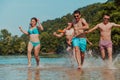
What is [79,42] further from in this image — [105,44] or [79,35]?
[105,44]

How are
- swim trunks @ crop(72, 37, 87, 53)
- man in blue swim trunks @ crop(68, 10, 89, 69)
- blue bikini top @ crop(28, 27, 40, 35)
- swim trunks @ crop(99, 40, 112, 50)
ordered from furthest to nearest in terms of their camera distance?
blue bikini top @ crop(28, 27, 40, 35)
swim trunks @ crop(99, 40, 112, 50)
swim trunks @ crop(72, 37, 87, 53)
man in blue swim trunks @ crop(68, 10, 89, 69)

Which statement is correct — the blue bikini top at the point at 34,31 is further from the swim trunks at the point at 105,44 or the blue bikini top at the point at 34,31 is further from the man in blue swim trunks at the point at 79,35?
the swim trunks at the point at 105,44

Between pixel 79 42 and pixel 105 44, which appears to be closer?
pixel 79 42

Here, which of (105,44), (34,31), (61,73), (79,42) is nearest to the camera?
(61,73)

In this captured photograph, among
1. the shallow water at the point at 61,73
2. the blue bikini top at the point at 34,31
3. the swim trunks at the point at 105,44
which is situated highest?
the blue bikini top at the point at 34,31

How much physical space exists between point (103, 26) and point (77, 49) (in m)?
1.54

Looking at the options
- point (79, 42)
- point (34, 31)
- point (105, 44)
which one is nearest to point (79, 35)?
point (79, 42)

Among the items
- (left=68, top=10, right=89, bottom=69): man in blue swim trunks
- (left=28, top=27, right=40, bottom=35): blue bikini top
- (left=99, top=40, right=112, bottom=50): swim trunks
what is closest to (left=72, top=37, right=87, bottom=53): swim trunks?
(left=68, top=10, right=89, bottom=69): man in blue swim trunks

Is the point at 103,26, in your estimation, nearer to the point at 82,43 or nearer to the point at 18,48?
the point at 82,43

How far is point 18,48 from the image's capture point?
489ft

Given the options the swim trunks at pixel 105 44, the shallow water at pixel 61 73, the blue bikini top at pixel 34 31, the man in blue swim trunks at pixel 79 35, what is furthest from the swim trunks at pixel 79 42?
the blue bikini top at pixel 34 31

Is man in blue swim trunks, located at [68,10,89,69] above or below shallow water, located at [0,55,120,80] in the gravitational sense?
above

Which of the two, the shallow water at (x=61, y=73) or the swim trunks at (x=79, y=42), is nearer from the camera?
the shallow water at (x=61, y=73)

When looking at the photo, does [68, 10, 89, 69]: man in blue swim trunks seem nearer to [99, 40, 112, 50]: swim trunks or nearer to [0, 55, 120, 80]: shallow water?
[0, 55, 120, 80]: shallow water
